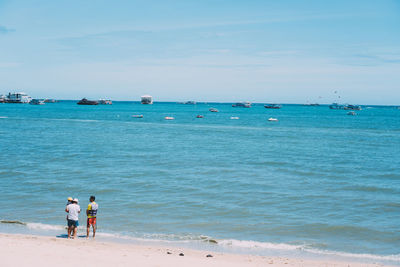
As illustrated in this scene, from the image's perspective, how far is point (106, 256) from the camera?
13.0 meters

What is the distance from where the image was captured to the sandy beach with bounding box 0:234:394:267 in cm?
1229

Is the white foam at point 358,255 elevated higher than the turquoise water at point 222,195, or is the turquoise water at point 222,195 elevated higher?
the turquoise water at point 222,195

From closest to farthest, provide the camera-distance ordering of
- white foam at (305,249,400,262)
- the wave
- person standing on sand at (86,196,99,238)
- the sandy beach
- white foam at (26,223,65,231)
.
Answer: the sandy beach
white foam at (305,249,400,262)
the wave
person standing on sand at (86,196,99,238)
white foam at (26,223,65,231)

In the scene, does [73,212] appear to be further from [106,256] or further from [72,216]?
[106,256]

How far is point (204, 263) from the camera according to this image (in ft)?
41.8

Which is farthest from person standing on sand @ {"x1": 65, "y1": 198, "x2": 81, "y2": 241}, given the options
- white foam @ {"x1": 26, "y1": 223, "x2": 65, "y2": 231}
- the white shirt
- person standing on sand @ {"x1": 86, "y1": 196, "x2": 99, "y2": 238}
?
white foam @ {"x1": 26, "y1": 223, "x2": 65, "y2": 231}

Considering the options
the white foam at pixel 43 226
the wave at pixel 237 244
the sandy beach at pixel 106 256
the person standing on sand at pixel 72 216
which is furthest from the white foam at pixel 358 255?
the white foam at pixel 43 226

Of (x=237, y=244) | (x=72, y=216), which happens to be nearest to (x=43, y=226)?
(x=72, y=216)

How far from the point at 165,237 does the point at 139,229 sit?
151cm

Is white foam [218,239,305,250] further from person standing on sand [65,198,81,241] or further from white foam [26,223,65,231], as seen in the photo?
white foam [26,223,65,231]

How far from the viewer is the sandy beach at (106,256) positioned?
12289mm

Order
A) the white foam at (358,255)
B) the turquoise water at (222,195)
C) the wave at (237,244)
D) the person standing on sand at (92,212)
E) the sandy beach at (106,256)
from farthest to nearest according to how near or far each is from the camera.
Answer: the turquoise water at (222,195), the person standing on sand at (92,212), the wave at (237,244), the white foam at (358,255), the sandy beach at (106,256)

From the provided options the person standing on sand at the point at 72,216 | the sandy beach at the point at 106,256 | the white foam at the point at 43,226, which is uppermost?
the person standing on sand at the point at 72,216

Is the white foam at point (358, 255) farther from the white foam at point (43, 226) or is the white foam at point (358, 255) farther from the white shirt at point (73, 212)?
the white foam at point (43, 226)
